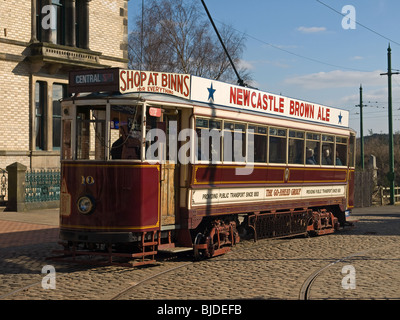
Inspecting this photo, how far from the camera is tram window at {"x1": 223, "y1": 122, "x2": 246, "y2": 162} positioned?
12.4 metres

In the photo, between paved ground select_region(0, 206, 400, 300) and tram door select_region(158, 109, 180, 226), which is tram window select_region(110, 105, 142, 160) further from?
paved ground select_region(0, 206, 400, 300)

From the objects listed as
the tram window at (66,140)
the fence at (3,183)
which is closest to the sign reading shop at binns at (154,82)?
the tram window at (66,140)

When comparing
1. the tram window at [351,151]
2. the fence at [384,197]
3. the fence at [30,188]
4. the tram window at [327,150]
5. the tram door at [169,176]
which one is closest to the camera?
Result: the tram door at [169,176]

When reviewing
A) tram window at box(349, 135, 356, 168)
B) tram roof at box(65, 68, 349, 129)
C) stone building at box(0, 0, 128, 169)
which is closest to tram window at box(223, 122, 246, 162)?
tram roof at box(65, 68, 349, 129)

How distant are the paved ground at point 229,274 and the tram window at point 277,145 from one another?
1984 millimetres

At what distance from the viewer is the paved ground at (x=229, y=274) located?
28.0ft

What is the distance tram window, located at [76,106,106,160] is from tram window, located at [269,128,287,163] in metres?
4.70

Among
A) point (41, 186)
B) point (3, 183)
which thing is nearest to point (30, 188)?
point (41, 186)

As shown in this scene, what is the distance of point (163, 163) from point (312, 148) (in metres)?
6.16

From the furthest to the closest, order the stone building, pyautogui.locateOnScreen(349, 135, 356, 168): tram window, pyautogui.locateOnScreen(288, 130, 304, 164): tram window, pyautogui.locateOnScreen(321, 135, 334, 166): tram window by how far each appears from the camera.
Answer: the stone building < pyautogui.locateOnScreen(349, 135, 356, 168): tram window < pyautogui.locateOnScreen(321, 135, 334, 166): tram window < pyautogui.locateOnScreen(288, 130, 304, 164): tram window

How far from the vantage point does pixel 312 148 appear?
634 inches

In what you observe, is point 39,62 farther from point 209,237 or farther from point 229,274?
point 229,274

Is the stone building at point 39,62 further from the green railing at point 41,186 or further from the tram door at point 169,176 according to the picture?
the tram door at point 169,176
